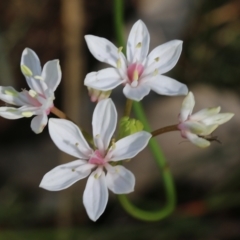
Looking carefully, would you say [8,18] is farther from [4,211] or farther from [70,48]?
[4,211]

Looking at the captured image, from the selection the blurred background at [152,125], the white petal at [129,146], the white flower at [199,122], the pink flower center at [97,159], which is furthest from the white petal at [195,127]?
the blurred background at [152,125]

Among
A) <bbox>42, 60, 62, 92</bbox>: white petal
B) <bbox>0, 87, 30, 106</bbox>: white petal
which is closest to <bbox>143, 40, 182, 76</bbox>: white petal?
<bbox>42, 60, 62, 92</bbox>: white petal

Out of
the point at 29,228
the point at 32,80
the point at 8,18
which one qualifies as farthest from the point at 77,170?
the point at 8,18

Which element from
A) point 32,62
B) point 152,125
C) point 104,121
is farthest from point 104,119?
point 152,125

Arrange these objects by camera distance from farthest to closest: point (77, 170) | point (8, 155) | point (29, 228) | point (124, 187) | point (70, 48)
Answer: point (70, 48) → point (8, 155) → point (29, 228) → point (77, 170) → point (124, 187)

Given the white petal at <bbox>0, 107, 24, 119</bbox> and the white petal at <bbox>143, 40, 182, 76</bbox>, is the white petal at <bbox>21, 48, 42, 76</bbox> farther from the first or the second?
the white petal at <bbox>143, 40, 182, 76</bbox>

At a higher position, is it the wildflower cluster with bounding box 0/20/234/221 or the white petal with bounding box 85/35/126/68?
the white petal with bounding box 85/35/126/68

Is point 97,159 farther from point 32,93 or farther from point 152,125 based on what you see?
point 152,125
